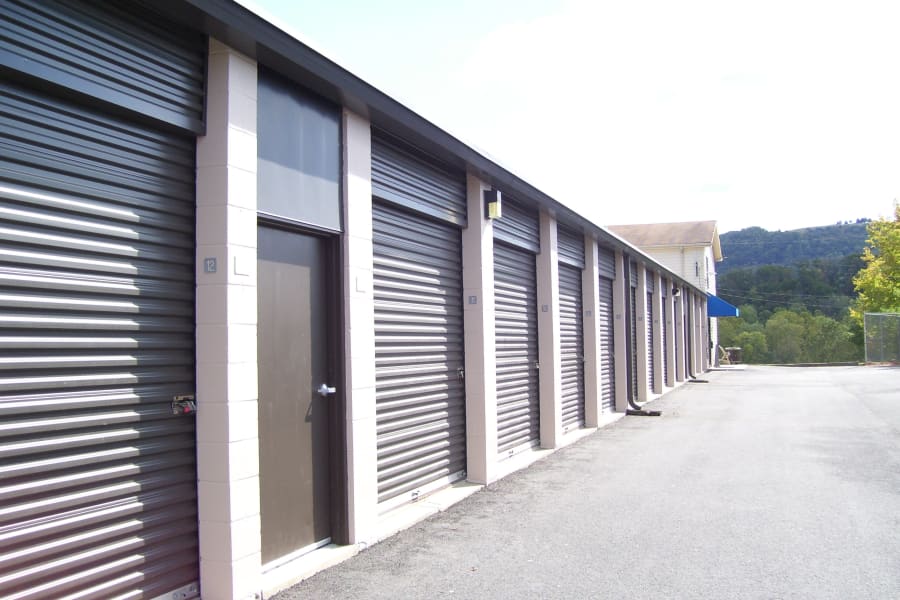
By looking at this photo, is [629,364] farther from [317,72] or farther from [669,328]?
[317,72]

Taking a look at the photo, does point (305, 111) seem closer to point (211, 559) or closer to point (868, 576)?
point (211, 559)

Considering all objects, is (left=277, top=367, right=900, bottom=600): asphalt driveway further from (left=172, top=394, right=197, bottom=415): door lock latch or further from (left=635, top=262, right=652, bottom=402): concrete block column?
(left=635, top=262, right=652, bottom=402): concrete block column

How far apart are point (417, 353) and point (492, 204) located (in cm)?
213

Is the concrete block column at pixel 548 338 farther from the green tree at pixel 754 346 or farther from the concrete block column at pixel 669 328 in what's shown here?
the green tree at pixel 754 346

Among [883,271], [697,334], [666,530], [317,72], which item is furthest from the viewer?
[883,271]

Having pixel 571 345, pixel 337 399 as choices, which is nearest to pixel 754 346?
pixel 571 345

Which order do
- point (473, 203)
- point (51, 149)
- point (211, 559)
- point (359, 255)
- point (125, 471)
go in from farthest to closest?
1. point (473, 203)
2. point (359, 255)
3. point (211, 559)
4. point (125, 471)
5. point (51, 149)

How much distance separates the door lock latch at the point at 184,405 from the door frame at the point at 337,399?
143cm

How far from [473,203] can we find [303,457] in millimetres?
3886

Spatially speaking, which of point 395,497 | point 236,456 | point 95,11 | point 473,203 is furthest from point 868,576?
point 95,11

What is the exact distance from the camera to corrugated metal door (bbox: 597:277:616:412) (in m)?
14.4

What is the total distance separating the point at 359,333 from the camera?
558 centimetres

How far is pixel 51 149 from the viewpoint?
11.7 feet

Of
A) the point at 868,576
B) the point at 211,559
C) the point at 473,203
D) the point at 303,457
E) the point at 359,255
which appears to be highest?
the point at 473,203
